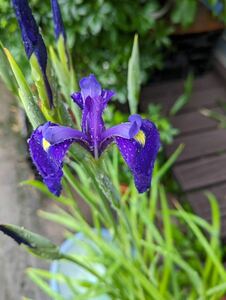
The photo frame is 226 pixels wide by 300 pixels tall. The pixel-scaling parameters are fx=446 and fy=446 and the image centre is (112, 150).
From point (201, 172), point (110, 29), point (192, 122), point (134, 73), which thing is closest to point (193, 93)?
point (192, 122)

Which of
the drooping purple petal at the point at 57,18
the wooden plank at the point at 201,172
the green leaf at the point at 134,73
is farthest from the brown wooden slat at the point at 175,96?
the drooping purple petal at the point at 57,18

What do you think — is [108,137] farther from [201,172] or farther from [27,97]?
[201,172]

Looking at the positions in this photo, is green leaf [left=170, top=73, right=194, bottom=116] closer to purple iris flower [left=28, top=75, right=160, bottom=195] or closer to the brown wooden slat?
the brown wooden slat

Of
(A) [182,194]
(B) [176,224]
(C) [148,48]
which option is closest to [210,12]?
(C) [148,48]

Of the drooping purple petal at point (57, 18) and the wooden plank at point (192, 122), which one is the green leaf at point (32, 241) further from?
the wooden plank at point (192, 122)

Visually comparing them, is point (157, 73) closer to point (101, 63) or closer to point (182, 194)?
point (101, 63)
